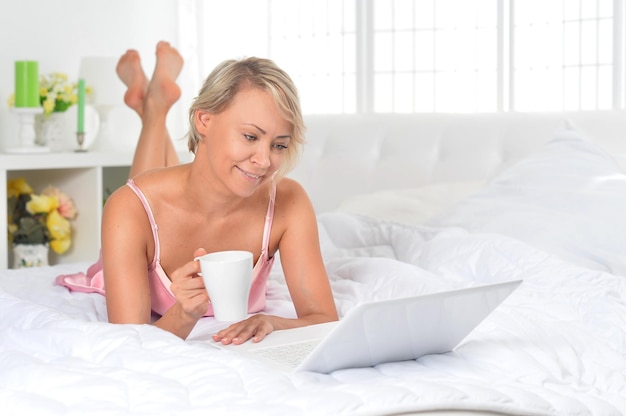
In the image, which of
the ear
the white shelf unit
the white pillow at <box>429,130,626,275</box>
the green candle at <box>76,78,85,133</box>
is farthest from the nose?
the green candle at <box>76,78,85,133</box>

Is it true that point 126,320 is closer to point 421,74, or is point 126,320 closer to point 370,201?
point 370,201

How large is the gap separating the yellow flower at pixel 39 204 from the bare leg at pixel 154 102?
2.64 feet

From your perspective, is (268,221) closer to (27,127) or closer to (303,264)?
(303,264)

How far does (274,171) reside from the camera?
71.6 inches

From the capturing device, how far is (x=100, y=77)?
418 cm

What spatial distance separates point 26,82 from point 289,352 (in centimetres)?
268

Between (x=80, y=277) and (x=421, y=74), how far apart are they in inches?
149

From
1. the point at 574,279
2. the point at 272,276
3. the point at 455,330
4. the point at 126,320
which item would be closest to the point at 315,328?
the point at 455,330

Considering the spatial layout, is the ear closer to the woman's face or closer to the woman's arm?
the woman's face

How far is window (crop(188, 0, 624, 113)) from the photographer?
17.3 ft

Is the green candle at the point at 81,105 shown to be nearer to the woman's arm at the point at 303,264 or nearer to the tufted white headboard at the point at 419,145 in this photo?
the tufted white headboard at the point at 419,145

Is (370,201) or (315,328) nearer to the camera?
(315,328)

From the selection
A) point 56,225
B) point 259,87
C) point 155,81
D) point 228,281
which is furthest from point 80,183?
point 228,281

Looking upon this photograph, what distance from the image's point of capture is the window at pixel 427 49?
5258 millimetres
